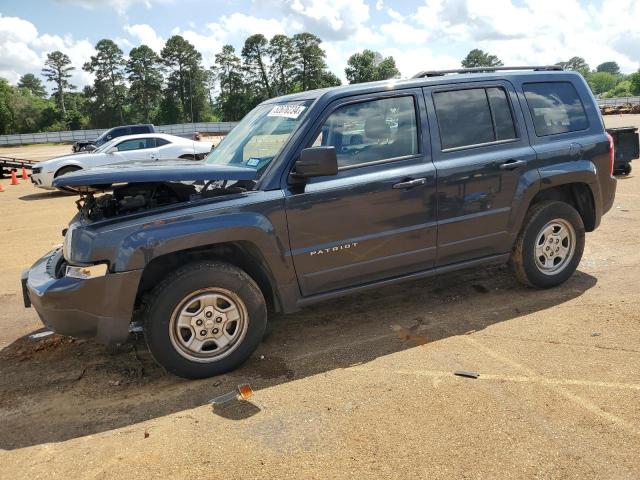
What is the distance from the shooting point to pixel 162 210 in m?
3.53

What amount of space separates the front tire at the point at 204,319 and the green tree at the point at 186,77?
280 feet

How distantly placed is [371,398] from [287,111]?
7.52 feet

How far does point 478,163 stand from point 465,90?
0.63 m

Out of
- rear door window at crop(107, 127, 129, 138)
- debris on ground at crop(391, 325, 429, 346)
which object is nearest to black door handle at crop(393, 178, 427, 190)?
debris on ground at crop(391, 325, 429, 346)

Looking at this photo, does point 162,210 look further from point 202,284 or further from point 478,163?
point 478,163

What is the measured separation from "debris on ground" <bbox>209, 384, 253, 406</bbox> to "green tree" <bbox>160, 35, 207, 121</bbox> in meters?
85.5

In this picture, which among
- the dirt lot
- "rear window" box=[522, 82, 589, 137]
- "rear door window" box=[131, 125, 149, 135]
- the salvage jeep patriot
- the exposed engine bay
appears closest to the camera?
the dirt lot

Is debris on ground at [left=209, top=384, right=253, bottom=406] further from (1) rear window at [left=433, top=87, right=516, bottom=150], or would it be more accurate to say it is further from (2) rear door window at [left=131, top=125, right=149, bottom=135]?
(2) rear door window at [left=131, top=125, right=149, bottom=135]

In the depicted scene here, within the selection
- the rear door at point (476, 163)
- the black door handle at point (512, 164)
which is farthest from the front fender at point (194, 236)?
the black door handle at point (512, 164)

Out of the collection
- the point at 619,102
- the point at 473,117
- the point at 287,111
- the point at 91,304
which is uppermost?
the point at 619,102

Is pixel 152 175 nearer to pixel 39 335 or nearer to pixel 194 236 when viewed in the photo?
pixel 194 236

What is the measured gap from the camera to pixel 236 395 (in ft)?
11.4

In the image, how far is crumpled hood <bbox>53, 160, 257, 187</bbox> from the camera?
340 cm

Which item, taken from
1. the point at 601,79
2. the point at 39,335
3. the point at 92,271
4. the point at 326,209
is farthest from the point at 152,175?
the point at 601,79
